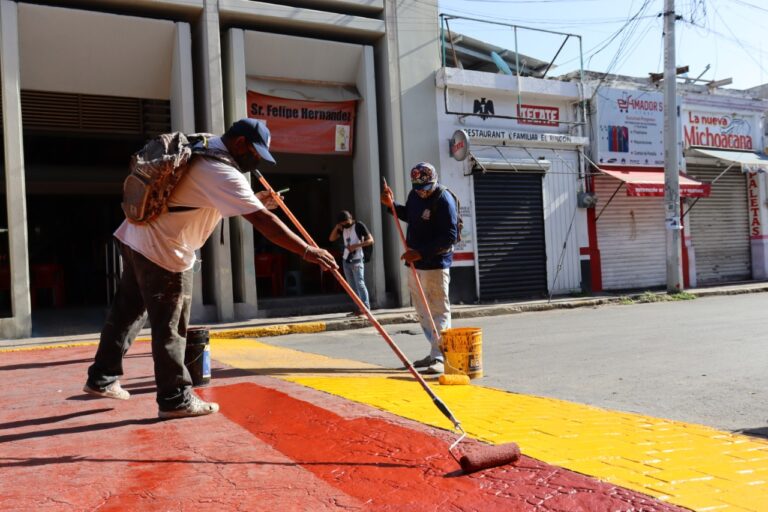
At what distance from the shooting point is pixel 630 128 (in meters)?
16.9

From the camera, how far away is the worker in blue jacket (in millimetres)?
6020

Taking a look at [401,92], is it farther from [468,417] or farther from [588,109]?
[468,417]

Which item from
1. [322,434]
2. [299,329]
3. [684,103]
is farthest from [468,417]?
[684,103]

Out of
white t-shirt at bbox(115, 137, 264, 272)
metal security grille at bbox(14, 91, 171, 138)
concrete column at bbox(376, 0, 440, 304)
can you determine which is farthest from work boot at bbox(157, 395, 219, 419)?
metal security grille at bbox(14, 91, 171, 138)

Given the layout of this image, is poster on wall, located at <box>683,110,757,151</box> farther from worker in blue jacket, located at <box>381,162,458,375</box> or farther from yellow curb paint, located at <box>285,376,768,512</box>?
yellow curb paint, located at <box>285,376,768,512</box>

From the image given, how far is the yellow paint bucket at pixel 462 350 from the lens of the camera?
546cm

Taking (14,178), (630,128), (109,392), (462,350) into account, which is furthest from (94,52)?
(630,128)

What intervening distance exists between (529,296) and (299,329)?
647 centimetres

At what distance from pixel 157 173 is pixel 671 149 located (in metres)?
13.5

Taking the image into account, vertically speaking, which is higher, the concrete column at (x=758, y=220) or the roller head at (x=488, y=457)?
the concrete column at (x=758, y=220)

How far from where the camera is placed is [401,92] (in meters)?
13.4

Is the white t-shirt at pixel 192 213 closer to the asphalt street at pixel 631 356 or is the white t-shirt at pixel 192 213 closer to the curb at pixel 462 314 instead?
the asphalt street at pixel 631 356

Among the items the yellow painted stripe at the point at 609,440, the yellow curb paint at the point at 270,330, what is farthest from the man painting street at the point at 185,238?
the yellow curb paint at the point at 270,330

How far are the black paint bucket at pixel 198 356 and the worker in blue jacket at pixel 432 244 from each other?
1.90 meters
